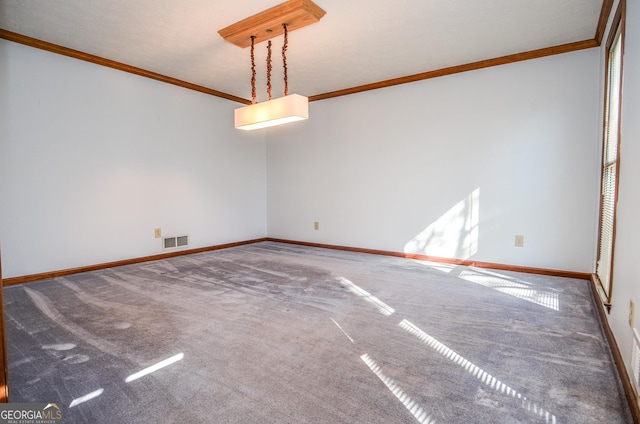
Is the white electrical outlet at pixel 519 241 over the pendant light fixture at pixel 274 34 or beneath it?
beneath

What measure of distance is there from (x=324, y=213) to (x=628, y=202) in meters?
3.90

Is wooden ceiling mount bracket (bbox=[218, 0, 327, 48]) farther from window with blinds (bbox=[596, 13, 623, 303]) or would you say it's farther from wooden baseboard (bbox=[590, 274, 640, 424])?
wooden baseboard (bbox=[590, 274, 640, 424])

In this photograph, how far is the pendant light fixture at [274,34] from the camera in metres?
2.76

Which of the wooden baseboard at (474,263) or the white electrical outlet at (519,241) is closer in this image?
the wooden baseboard at (474,263)

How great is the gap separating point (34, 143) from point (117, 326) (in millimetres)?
2326

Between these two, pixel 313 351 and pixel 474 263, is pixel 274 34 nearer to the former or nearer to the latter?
pixel 313 351

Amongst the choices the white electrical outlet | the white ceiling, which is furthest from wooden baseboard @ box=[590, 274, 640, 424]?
the white ceiling

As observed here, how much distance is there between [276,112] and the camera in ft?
10.2

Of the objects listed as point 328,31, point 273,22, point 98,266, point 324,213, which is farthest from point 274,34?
point 98,266

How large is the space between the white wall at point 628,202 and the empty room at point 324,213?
0.08 feet

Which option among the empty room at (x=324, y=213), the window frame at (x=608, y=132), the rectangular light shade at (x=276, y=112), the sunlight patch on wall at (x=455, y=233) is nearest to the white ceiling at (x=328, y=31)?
the empty room at (x=324, y=213)

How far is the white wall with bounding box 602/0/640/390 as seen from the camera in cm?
162

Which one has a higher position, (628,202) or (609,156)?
(609,156)

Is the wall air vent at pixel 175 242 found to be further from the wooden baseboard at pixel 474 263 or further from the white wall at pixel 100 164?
the wooden baseboard at pixel 474 263
